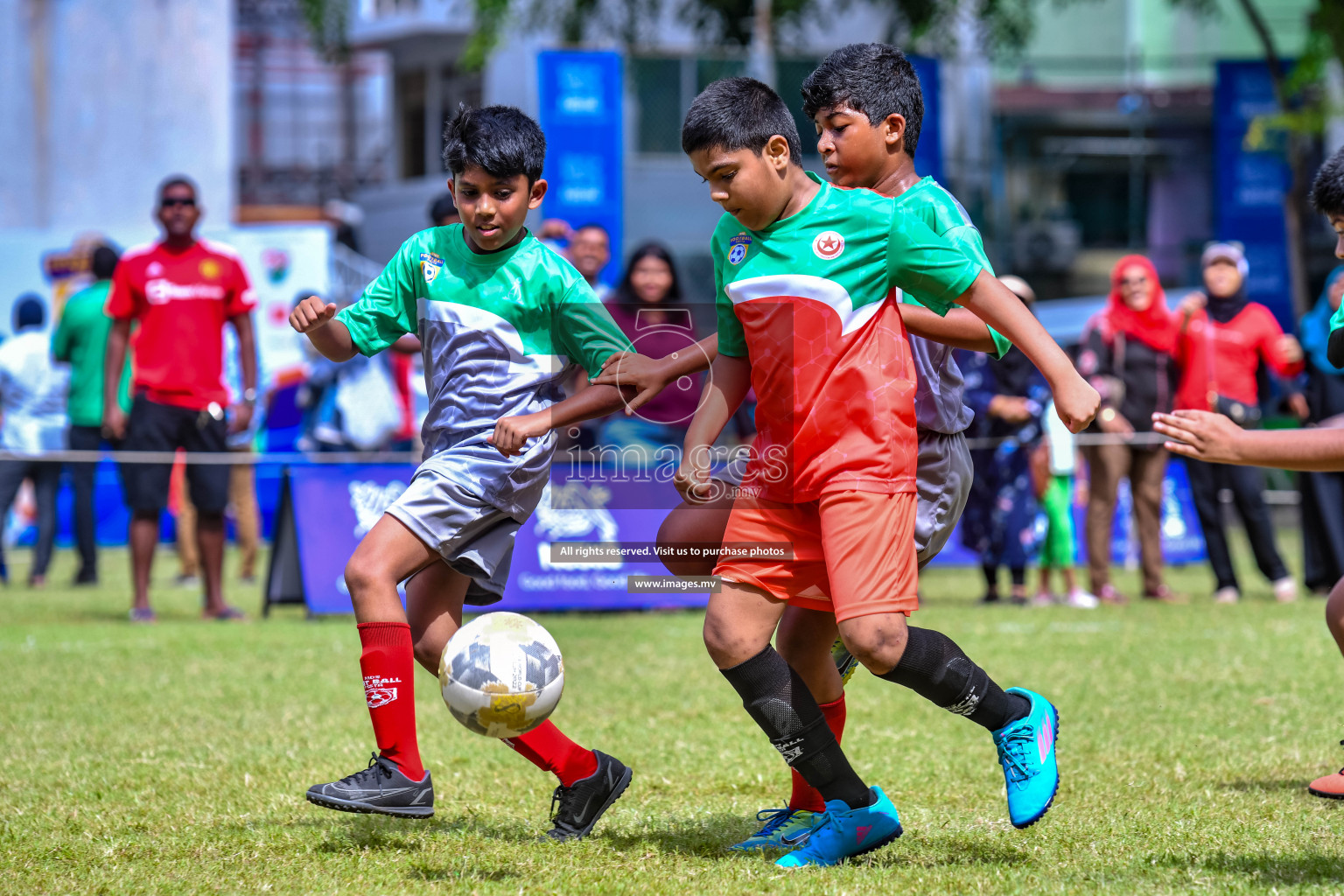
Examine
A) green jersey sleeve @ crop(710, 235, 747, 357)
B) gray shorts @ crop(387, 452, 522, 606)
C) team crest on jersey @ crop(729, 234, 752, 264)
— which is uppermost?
team crest on jersey @ crop(729, 234, 752, 264)

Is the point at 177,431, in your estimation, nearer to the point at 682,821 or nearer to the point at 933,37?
the point at 682,821

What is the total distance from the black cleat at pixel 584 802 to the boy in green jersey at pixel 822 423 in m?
0.58

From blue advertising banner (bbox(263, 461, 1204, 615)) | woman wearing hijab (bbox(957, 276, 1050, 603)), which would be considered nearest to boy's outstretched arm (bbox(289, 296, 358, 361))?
blue advertising banner (bbox(263, 461, 1204, 615))

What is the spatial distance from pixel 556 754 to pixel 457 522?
2.28 ft

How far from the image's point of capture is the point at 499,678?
3635 millimetres

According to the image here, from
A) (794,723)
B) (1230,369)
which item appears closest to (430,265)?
(794,723)

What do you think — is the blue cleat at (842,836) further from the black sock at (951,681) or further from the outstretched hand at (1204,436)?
the outstretched hand at (1204,436)

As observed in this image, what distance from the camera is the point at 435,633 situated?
4.12 metres

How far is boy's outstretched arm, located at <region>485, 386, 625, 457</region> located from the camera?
3.71m

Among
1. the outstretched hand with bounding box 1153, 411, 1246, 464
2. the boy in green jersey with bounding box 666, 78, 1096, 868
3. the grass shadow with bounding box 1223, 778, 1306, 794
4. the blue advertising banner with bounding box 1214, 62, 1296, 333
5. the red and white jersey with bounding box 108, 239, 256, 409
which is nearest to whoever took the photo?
the outstretched hand with bounding box 1153, 411, 1246, 464

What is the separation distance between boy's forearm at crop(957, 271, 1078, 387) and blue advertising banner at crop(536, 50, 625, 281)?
14.5m

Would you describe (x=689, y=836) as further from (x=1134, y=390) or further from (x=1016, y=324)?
(x=1134, y=390)

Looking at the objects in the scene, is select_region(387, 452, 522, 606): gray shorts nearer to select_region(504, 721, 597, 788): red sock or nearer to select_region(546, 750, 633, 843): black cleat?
select_region(504, 721, 597, 788): red sock

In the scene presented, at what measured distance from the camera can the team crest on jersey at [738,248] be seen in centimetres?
371
